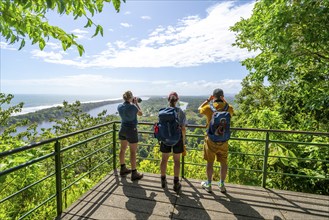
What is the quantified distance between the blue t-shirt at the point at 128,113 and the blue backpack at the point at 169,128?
796 millimetres

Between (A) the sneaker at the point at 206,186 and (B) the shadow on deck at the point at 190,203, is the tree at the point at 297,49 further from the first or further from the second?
(A) the sneaker at the point at 206,186

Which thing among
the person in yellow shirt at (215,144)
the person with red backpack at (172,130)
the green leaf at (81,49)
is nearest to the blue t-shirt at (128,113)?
the person with red backpack at (172,130)

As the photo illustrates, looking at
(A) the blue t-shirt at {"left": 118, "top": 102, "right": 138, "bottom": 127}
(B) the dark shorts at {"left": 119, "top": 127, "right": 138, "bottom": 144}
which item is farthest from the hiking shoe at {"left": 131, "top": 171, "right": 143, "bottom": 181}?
(A) the blue t-shirt at {"left": 118, "top": 102, "right": 138, "bottom": 127}

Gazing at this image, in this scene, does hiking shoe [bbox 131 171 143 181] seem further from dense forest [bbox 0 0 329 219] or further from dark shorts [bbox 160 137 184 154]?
dark shorts [bbox 160 137 184 154]

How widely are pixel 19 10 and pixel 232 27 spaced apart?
32.8 feet

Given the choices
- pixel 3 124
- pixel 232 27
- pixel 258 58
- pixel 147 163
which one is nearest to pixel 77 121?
pixel 3 124

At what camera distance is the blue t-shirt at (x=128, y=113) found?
446 centimetres

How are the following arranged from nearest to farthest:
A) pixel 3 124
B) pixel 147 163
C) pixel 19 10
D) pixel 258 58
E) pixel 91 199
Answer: pixel 19 10
pixel 91 199
pixel 258 58
pixel 147 163
pixel 3 124

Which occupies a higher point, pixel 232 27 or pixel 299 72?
pixel 232 27

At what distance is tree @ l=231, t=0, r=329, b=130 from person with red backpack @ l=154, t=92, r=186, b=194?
11.5 ft

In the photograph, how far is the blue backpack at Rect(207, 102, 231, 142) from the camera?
3744 millimetres

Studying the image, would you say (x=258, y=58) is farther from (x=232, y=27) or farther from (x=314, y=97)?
(x=232, y=27)

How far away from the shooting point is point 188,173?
8938 millimetres

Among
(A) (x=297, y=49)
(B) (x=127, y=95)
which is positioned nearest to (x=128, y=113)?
(B) (x=127, y=95)
